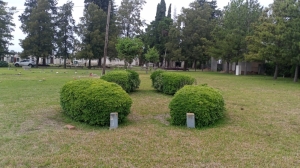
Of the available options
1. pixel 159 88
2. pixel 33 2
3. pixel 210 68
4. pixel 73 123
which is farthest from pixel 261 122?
pixel 33 2

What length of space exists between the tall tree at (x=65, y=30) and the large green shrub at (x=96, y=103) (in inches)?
1326

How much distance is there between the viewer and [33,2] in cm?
3962

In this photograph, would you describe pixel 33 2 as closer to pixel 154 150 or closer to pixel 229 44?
pixel 229 44

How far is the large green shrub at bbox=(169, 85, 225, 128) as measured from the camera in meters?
4.84

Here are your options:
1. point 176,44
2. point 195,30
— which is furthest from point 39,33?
point 195,30

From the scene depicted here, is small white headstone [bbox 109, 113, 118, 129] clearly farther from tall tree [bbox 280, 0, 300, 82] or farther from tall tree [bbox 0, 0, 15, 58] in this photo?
tall tree [bbox 0, 0, 15, 58]

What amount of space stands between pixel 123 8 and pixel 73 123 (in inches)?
1445

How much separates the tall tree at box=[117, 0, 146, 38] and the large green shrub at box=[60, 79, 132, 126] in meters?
35.7

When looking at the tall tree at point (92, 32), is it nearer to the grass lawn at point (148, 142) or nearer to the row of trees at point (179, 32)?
the row of trees at point (179, 32)

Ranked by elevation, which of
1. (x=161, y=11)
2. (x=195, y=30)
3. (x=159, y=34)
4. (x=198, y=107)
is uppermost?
(x=161, y=11)

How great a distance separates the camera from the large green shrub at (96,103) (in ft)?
15.5

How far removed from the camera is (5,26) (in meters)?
34.8

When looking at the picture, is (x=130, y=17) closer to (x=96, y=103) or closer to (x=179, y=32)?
(x=179, y=32)

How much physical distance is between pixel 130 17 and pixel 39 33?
14.2 meters
